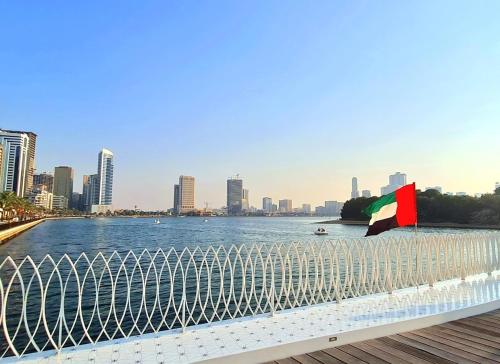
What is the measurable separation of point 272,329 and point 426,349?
1.92 metres

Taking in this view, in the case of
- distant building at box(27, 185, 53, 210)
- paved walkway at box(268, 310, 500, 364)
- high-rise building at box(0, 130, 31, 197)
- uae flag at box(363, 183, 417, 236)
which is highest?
high-rise building at box(0, 130, 31, 197)

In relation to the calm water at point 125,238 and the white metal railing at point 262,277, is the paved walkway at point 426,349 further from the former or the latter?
the calm water at point 125,238

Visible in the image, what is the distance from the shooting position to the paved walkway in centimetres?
387

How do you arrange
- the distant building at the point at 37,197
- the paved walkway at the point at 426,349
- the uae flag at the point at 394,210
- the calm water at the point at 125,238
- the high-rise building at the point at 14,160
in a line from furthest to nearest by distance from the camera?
the distant building at the point at 37,197
the high-rise building at the point at 14,160
the calm water at the point at 125,238
the uae flag at the point at 394,210
the paved walkway at the point at 426,349

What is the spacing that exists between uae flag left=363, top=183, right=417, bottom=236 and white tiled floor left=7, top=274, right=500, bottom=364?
4.54ft

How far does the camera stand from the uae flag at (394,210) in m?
6.93

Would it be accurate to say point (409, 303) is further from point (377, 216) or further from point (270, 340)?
point (270, 340)

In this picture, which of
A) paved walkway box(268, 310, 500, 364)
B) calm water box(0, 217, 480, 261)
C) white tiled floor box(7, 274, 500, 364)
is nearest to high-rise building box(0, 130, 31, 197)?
calm water box(0, 217, 480, 261)

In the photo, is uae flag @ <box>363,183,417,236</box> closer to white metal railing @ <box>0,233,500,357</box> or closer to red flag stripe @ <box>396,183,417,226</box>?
red flag stripe @ <box>396,183,417,226</box>

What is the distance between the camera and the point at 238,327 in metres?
4.82

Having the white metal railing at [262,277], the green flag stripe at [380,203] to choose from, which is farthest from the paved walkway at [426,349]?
the green flag stripe at [380,203]

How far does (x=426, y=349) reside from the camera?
4156 millimetres

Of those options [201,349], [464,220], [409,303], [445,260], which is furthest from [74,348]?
[464,220]

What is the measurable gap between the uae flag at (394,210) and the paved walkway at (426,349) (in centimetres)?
232
